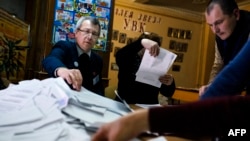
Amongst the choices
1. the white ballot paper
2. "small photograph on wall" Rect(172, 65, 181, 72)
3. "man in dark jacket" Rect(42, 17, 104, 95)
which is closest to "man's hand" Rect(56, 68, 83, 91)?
"man in dark jacket" Rect(42, 17, 104, 95)

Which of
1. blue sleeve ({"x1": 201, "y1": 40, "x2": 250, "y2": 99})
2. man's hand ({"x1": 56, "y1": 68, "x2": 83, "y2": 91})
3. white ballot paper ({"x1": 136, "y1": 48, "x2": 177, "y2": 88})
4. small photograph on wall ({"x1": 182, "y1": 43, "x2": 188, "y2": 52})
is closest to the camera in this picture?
blue sleeve ({"x1": 201, "y1": 40, "x2": 250, "y2": 99})

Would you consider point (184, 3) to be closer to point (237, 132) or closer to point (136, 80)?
point (136, 80)

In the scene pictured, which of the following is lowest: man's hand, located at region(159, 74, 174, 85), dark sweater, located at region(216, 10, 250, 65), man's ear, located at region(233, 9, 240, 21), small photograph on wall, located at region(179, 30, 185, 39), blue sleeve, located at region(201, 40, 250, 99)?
man's hand, located at region(159, 74, 174, 85)

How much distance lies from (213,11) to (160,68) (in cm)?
39

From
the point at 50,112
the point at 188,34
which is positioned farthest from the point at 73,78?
the point at 188,34

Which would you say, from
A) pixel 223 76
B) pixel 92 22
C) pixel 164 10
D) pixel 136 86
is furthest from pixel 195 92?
pixel 164 10

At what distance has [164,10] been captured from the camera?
5.44 m

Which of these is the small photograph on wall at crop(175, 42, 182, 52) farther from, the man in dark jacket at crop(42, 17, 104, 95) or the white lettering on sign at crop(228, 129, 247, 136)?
the white lettering on sign at crop(228, 129, 247, 136)

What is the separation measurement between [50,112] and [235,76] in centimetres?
49

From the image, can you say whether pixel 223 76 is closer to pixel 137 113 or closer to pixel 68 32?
pixel 137 113

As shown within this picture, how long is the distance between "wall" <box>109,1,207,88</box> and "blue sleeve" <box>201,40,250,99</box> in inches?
167

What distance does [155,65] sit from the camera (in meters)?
1.41

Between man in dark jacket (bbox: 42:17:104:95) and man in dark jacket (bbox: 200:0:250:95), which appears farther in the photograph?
man in dark jacket (bbox: 42:17:104:95)

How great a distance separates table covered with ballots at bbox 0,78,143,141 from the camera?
64cm
